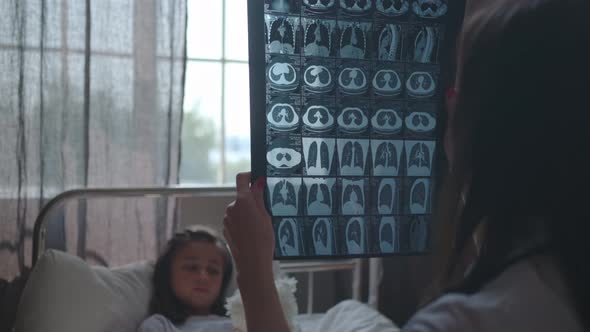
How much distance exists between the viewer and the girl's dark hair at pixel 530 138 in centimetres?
47

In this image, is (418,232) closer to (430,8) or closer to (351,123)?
(351,123)

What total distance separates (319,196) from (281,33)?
0.24 m

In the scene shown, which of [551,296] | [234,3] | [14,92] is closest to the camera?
[551,296]

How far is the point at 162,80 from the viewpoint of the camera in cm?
225

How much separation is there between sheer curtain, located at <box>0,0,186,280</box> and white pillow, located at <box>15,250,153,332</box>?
386 millimetres

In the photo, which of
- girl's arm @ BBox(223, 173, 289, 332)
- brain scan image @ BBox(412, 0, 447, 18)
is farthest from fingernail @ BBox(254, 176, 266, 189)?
brain scan image @ BBox(412, 0, 447, 18)

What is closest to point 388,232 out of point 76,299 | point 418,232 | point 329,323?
point 418,232

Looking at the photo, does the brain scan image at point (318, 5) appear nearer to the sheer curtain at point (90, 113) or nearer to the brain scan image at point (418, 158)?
the brain scan image at point (418, 158)

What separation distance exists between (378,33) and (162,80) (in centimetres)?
156

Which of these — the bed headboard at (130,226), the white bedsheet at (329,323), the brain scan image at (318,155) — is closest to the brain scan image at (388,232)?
the brain scan image at (318,155)

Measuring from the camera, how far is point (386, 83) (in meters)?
0.83

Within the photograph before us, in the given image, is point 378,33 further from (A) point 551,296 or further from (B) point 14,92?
(B) point 14,92

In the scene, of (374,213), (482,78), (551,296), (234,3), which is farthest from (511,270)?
(234,3)

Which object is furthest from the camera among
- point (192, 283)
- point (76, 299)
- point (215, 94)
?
point (215, 94)
